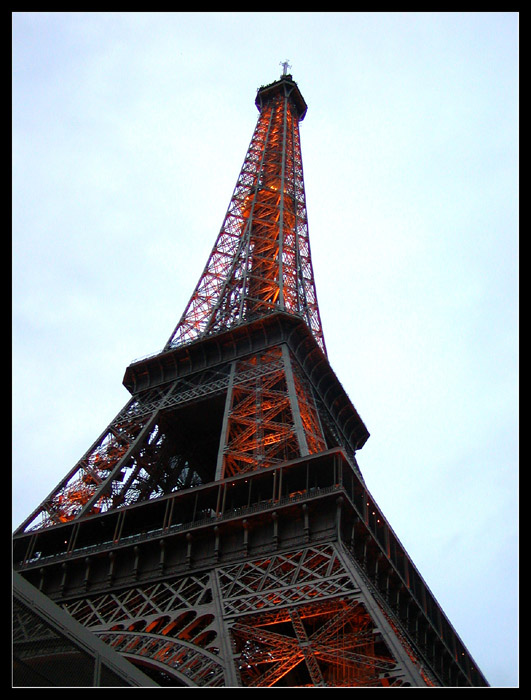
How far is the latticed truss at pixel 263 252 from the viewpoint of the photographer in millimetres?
47812

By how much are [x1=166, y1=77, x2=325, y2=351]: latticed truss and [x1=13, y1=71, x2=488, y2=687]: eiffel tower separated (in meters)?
0.33

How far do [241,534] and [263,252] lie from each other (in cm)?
3134

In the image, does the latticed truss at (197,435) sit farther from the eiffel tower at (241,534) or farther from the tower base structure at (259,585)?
the tower base structure at (259,585)

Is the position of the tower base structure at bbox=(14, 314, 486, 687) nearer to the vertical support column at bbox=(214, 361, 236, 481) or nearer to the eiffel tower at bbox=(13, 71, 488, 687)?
the eiffel tower at bbox=(13, 71, 488, 687)

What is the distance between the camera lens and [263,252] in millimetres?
54094

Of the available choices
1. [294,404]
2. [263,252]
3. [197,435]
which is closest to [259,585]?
[294,404]

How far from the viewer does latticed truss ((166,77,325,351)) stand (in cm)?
4781

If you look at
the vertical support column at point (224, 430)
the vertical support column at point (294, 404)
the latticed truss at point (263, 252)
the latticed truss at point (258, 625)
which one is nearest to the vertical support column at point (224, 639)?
the latticed truss at point (258, 625)

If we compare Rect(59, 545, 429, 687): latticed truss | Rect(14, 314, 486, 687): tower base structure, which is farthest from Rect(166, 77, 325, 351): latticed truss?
Rect(59, 545, 429, 687): latticed truss

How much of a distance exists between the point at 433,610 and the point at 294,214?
34.7 m

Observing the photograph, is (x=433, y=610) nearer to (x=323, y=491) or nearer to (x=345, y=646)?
(x=323, y=491)

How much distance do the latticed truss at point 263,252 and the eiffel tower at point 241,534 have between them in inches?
13.1

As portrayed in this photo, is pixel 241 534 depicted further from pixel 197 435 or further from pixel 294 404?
pixel 197 435
